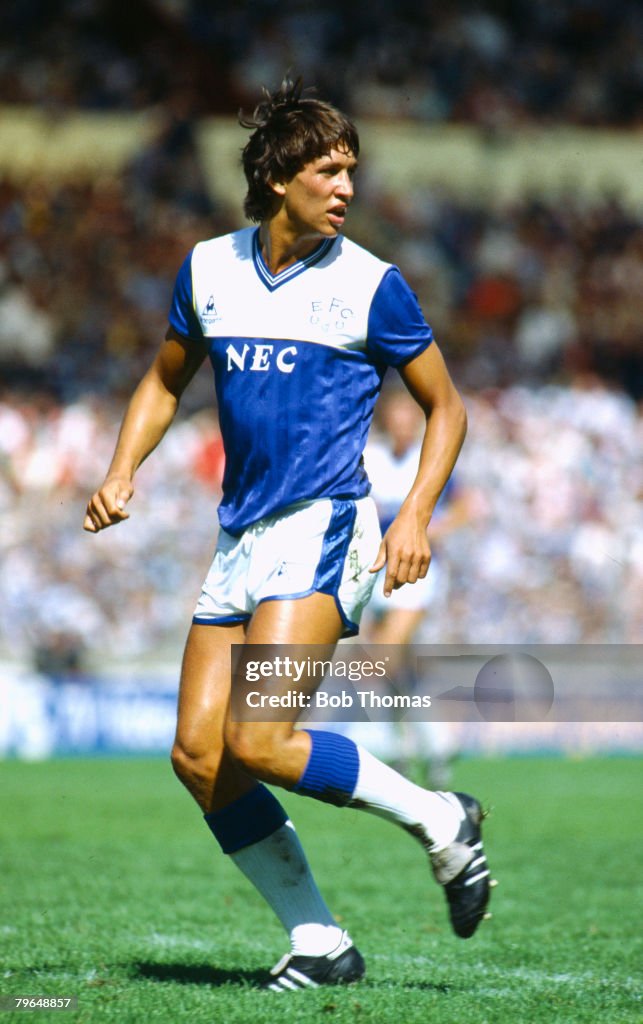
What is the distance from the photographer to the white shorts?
4289mm

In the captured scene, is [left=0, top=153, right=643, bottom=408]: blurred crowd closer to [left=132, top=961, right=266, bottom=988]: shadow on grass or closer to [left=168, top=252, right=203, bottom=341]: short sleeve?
[left=168, top=252, right=203, bottom=341]: short sleeve

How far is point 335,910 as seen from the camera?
6.09 m

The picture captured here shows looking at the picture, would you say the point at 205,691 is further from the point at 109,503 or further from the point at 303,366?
the point at 303,366

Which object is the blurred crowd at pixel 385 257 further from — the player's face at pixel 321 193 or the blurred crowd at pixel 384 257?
the player's face at pixel 321 193

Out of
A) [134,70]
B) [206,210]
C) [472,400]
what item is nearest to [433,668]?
[472,400]

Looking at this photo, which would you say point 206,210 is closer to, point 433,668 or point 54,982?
point 433,668

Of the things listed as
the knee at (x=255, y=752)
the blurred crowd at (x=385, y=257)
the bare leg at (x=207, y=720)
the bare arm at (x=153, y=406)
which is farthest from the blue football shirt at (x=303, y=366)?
the blurred crowd at (x=385, y=257)

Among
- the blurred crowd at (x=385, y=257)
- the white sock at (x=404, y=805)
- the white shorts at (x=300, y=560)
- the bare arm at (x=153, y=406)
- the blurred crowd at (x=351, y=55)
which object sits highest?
the blurred crowd at (x=351, y=55)

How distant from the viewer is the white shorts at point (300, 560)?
4289 millimetres

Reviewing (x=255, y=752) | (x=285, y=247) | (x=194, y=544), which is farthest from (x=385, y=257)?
(x=255, y=752)

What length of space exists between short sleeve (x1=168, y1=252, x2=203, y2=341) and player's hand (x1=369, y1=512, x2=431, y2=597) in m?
0.90

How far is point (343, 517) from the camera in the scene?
436 centimetres

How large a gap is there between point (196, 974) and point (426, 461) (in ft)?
5.72

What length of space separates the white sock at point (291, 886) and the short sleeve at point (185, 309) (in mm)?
1519
